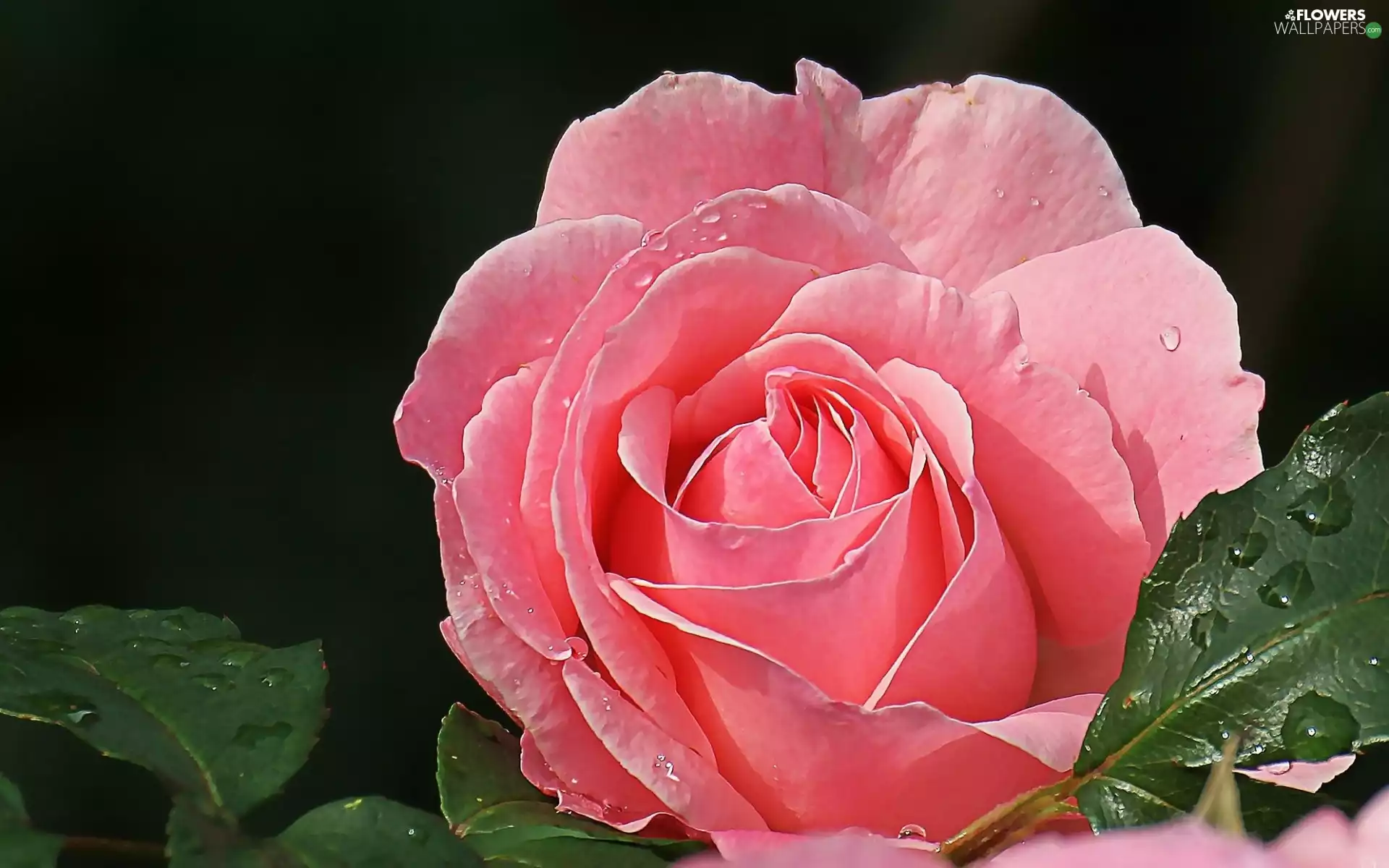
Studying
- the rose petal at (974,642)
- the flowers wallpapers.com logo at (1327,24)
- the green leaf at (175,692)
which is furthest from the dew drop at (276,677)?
the flowers wallpapers.com logo at (1327,24)

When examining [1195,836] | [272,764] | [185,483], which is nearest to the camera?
[1195,836]

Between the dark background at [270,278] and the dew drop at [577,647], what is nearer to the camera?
the dew drop at [577,647]

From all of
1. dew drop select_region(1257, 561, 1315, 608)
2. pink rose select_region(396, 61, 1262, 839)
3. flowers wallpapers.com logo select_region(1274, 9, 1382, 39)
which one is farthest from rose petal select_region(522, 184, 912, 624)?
flowers wallpapers.com logo select_region(1274, 9, 1382, 39)

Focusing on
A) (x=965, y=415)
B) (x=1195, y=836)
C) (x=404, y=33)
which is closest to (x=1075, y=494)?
(x=965, y=415)

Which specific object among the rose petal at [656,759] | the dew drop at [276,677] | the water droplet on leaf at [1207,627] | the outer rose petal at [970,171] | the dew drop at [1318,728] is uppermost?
the outer rose petal at [970,171]

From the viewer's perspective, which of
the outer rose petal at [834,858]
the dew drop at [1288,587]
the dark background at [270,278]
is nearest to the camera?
the outer rose petal at [834,858]

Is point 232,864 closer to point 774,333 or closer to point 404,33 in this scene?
point 774,333

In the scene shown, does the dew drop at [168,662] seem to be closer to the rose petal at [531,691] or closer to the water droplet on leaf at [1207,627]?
the rose petal at [531,691]

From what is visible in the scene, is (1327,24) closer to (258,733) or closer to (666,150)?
(666,150)
